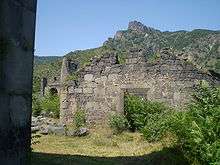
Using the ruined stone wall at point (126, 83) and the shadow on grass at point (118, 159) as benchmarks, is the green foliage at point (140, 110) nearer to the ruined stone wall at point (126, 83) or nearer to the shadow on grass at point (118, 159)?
the ruined stone wall at point (126, 83)

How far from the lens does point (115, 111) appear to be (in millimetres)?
15023

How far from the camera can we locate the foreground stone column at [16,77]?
3.26 metres

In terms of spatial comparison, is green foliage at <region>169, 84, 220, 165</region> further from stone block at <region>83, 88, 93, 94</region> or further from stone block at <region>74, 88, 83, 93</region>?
stone block at <region>74, 88, 83, 93</region>

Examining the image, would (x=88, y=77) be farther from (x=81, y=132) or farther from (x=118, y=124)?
(x=81, y=132)

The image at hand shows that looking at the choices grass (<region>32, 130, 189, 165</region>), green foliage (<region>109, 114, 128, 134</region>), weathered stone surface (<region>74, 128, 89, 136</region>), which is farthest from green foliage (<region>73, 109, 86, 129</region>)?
grass (<region>32, 130, 189, 165</region>)

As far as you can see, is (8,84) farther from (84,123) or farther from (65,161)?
(84,123)

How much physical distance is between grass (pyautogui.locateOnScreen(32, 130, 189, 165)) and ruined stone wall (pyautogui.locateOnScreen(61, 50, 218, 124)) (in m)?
2.26

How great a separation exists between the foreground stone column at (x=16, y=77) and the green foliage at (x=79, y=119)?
11364 mm

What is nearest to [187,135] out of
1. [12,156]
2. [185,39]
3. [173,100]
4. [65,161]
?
[65,161]

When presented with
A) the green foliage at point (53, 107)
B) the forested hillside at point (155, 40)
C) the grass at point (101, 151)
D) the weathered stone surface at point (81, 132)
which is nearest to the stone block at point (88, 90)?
the weathered stone surface at point (81, 132)

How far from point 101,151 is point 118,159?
4.21 ft

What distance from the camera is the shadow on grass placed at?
7.13m

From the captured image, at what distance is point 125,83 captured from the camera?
15359 millimetres

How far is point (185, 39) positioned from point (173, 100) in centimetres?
5060
